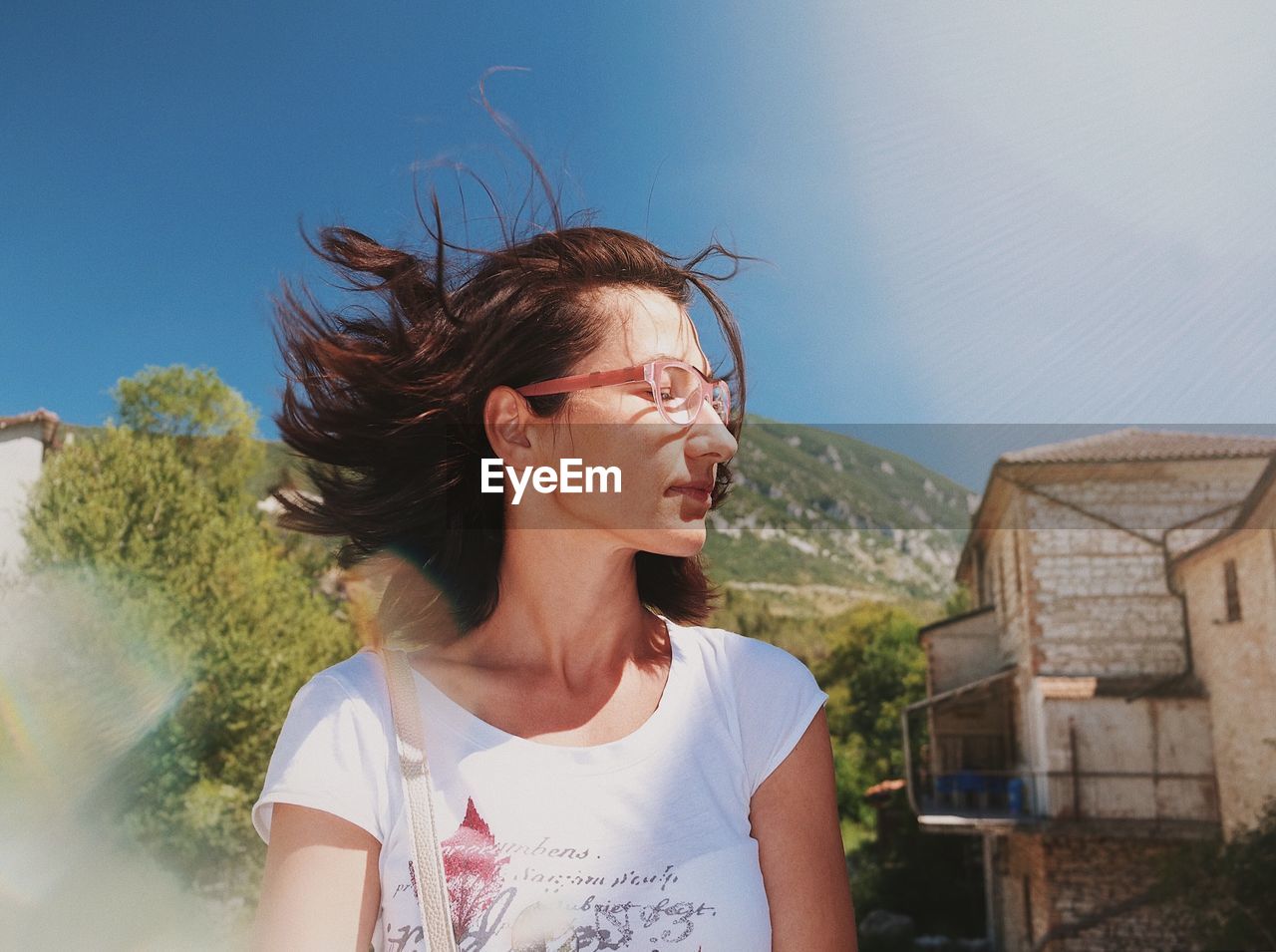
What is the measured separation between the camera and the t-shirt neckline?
2.89ft

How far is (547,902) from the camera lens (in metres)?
0.81

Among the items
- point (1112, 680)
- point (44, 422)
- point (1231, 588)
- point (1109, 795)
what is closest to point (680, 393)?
point (1231, 588)

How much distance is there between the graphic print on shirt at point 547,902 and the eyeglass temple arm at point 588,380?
1.28 ft

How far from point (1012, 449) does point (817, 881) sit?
1123 centimetres

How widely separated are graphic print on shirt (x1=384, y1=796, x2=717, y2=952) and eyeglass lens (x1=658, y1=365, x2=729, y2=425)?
0.39 metres

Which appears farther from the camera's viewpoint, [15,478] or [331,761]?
[15,478]

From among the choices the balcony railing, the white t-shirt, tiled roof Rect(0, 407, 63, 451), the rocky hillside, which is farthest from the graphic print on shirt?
the rocky hillside

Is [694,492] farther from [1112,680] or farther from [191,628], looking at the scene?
[191,628]

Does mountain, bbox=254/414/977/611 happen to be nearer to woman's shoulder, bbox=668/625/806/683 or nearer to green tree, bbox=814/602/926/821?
green tree, bbox=814/602/926/821

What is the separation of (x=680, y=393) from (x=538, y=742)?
34 cm

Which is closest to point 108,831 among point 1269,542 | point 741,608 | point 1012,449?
point 1012,449

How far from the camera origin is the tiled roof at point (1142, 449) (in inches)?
407

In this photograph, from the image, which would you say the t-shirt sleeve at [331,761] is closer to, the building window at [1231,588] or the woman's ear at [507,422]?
the woman's ear at [507,422]

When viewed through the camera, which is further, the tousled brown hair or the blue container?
the blue container
